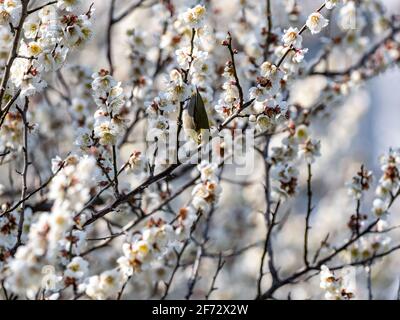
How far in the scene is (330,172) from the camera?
1087 centimetres

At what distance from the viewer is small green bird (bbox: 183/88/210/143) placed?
2.91 m

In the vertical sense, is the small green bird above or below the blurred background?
below

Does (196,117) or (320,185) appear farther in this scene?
(320,185)

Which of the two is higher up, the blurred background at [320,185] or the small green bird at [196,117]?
the blurred background at [320,185]

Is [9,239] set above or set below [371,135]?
below

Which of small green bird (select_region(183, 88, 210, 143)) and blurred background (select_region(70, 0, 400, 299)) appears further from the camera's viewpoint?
blurred background (select_region(70, 0, 400, 299))

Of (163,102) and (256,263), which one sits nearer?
(163,102)

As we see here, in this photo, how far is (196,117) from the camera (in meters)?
2.91

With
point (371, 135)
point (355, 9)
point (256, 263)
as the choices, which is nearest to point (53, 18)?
point (355, 9)

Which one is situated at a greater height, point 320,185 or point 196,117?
point 320,185

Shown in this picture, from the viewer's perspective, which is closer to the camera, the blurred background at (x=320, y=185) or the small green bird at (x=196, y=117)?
the small green bird at (x=196, y=117)

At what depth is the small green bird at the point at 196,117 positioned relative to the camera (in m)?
2.91

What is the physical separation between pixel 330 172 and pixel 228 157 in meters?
7.28
